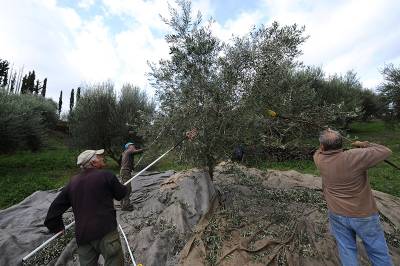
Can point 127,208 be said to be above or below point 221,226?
above

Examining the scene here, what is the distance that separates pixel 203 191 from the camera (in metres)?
8.04

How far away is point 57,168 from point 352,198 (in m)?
18.1

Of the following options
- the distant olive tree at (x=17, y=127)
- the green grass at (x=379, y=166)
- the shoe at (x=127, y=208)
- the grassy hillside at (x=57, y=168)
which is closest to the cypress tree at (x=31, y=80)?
the grassy hillside at (x=57, y=168)

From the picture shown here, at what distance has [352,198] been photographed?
4.68 meters

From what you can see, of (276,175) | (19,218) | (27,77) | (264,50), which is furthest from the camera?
(27,77)

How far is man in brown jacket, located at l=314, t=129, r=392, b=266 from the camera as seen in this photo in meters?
4.56

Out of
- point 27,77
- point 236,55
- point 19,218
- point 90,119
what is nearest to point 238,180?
point 236,55

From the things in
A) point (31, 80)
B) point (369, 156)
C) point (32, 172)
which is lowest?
point (369, 156)

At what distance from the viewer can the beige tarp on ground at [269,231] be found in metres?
6.16

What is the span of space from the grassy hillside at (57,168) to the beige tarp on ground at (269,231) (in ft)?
4.42

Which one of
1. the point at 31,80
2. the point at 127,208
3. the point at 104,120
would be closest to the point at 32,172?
the point at 104,120

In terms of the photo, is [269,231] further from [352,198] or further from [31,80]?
[31,80]

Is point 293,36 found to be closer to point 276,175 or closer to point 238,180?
point 238,180

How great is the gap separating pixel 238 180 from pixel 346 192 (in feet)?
16.3
